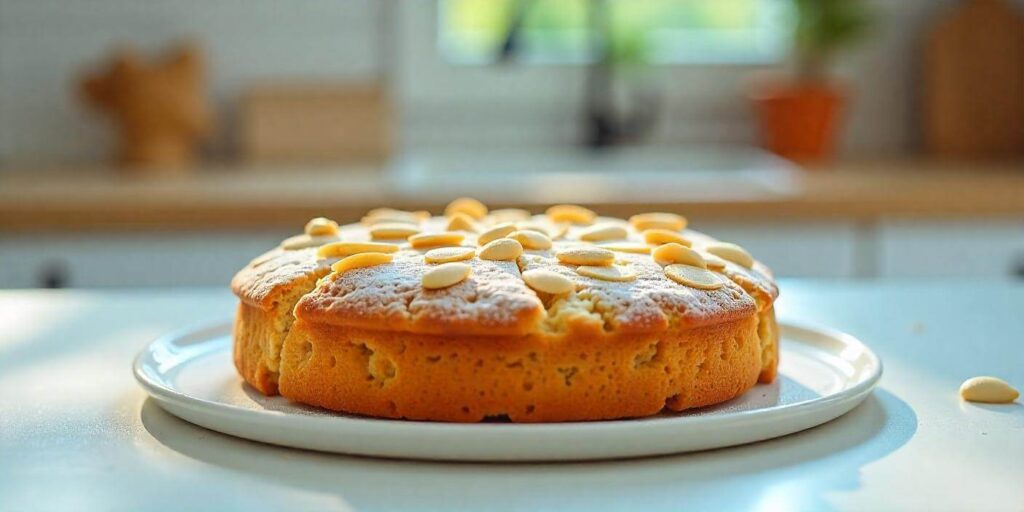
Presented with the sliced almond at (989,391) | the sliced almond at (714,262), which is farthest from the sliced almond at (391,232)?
the sliced almond at (989,391)

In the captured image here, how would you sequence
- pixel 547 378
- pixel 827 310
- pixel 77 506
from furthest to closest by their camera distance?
pixel 827 310 < pixel 547 378 < pixel 77 506

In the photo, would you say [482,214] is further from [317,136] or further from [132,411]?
[317,136]

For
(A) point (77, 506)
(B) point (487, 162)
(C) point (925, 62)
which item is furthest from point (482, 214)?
(C) point (925, 62)

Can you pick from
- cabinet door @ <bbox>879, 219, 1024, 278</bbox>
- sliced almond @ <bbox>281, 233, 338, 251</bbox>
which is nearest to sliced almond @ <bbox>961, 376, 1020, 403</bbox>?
sliced almond @ <bbox>281, 233, 338, 251</bbox>

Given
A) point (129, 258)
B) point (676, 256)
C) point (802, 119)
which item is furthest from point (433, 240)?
point (802, 119)

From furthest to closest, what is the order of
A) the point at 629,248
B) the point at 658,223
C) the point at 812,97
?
the point at 812,97, the point at 658,223, the point at 629,248

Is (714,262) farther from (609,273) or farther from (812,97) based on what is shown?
(812,97)
